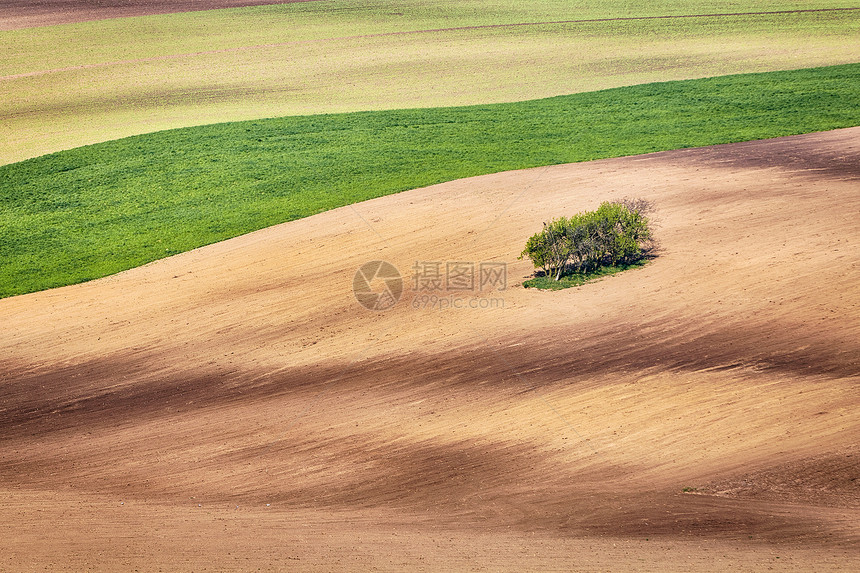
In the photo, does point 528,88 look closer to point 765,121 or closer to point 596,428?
point 765,121

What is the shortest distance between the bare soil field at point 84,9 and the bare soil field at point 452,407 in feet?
123

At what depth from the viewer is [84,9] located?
54.6 metres

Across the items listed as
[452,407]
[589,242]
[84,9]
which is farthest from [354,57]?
[452,407]

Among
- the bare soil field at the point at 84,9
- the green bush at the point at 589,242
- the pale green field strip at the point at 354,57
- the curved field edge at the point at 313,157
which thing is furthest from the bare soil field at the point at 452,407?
the bare soil field at the point at 84,9

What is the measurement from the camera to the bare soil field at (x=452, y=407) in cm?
1236

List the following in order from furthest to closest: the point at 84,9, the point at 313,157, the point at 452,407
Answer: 1. the point at 84,9
2. the point at 313,157
3. the point at 452,407

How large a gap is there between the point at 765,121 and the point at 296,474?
2634 cm

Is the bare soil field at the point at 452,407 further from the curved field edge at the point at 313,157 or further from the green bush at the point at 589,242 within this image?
the curved field edge at the point at 313,157

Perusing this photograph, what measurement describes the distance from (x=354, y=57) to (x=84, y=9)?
2259cm

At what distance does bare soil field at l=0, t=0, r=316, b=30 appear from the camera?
52156 mm

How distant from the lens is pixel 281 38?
49969 millimetres

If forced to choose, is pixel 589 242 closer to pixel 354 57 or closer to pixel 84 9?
pixel 354 57

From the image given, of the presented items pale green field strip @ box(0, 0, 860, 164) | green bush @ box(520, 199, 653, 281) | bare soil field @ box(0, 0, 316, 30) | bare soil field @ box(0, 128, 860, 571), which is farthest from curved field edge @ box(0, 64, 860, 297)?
bare soil field @ box(0, 0, 316, 30)

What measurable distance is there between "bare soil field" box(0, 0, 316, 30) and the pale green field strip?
71.9 inches
